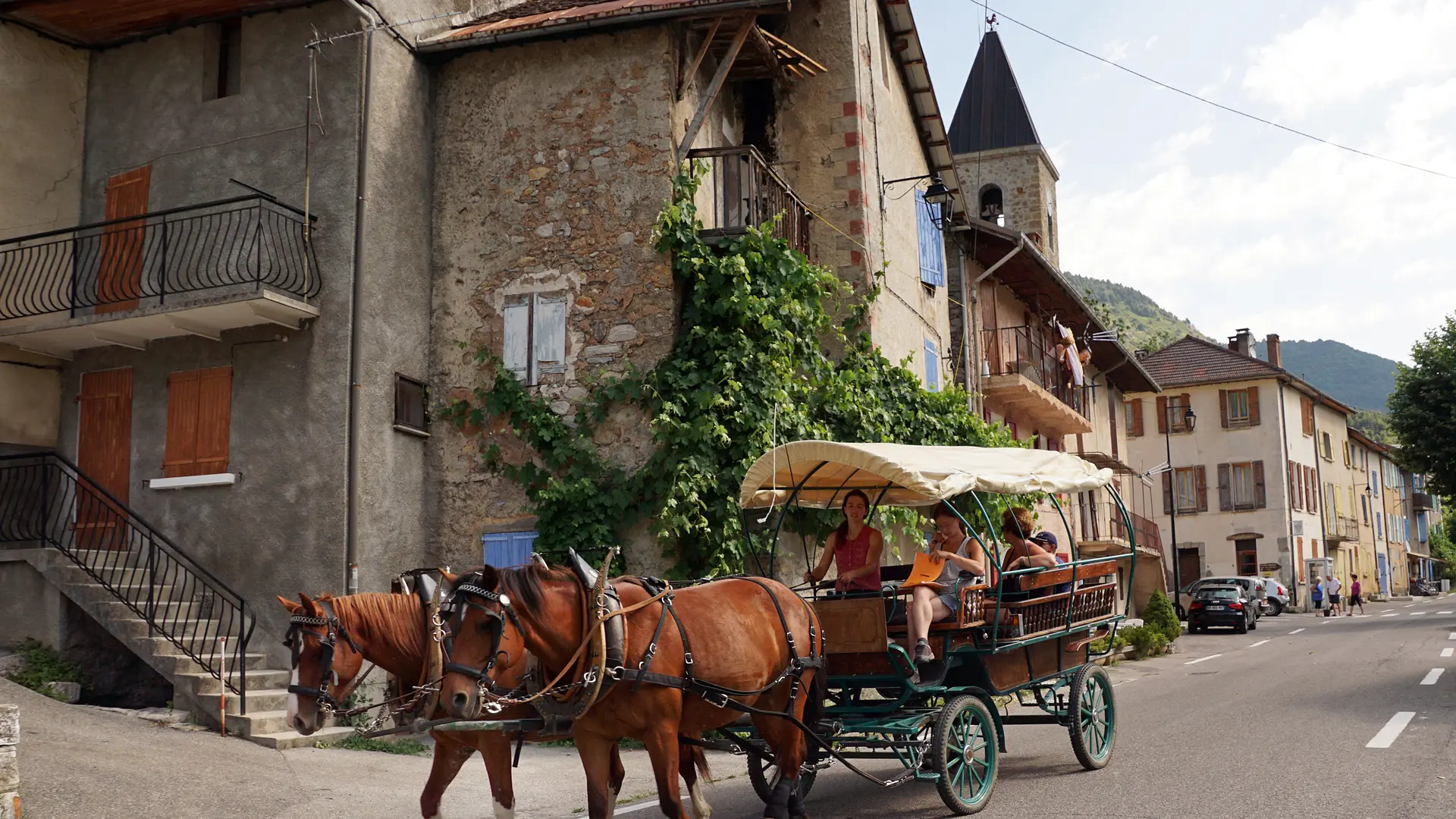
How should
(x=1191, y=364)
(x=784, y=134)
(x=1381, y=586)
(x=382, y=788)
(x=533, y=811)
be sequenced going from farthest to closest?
(x=1381, y=586)
(x=1191, y=364)
(x=784, y=134)
(x=382, y=788)
(x=533, y=811)

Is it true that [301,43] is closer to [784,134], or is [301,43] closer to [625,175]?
[625,175]

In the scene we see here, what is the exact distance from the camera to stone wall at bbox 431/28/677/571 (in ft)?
45.4

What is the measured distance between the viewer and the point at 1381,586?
227 ft

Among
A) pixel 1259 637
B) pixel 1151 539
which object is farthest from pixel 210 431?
pixel 1151 539

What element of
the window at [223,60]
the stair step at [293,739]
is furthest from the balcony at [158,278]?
the stair step at [293,739]

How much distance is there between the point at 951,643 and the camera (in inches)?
319

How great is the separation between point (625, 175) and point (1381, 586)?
68.8 meters

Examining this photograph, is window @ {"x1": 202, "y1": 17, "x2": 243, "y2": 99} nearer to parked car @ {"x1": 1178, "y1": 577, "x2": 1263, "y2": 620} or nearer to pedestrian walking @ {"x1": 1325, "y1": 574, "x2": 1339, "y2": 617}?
parked car @ {"x1": 1178, "y1": 577, "x2": 1263, "y2": 620}

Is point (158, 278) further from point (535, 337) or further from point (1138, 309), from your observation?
point (1138, 309)

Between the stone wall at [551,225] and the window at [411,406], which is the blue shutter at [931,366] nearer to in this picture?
the stone wall at [551,225]

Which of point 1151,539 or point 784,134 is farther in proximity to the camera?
point 1151,539

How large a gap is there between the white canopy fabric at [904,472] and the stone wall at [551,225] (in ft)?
14.9

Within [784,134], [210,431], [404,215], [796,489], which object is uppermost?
[784,134]

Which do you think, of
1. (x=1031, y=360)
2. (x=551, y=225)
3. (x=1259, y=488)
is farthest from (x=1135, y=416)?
(x=551, y=225)
